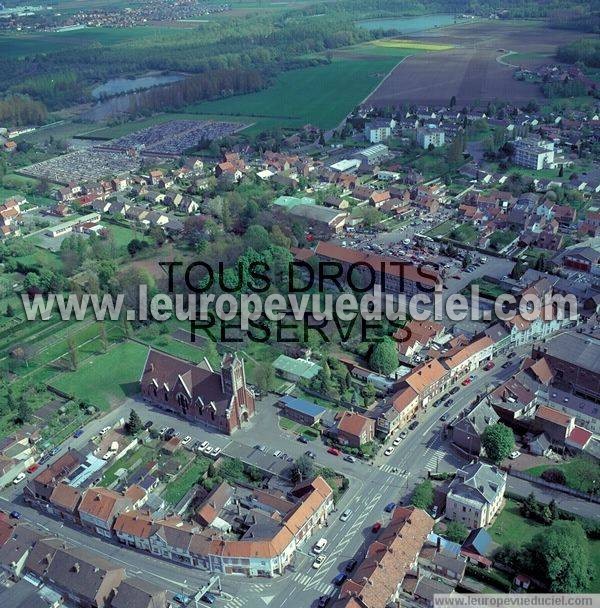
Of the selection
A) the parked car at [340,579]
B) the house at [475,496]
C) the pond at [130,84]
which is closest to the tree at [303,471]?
the parked car at [340,579]

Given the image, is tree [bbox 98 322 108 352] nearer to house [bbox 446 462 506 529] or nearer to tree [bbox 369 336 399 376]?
tree [bbox 369 336 399 376]

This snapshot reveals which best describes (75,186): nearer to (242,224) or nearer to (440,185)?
(242,224)

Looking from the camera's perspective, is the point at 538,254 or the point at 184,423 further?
the point at 538,254

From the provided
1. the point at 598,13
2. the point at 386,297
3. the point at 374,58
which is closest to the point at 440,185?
the point at 386,297

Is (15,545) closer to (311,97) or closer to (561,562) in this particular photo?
(561,562)

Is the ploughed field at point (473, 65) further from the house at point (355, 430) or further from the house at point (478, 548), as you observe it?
the house at point (478, 548)

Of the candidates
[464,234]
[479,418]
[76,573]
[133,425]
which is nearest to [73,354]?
[133,425]
